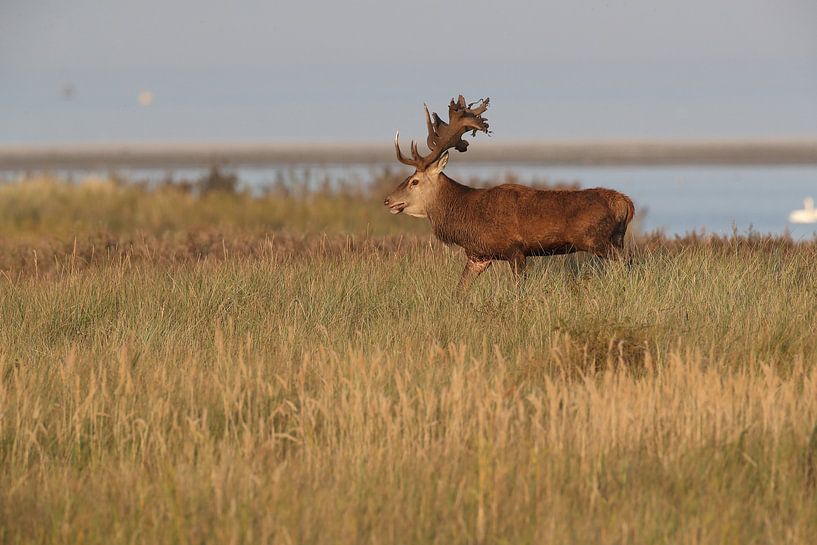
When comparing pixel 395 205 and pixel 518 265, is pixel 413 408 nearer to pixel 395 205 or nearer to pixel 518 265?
pixel 518 265

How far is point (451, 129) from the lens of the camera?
11734mm

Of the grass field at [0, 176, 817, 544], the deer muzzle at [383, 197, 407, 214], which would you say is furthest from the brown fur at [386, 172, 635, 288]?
the deer muzzle at [383, 197, 407, 214]

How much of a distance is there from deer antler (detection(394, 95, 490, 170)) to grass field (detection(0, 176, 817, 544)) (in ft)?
3.75

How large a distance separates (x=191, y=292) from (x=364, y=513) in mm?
5720

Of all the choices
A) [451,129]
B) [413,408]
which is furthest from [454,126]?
[413,408]

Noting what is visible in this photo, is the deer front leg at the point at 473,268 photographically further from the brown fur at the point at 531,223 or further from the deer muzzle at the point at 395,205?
the deer muzzle at the point at 395,205

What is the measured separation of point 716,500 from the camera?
17.1 ft

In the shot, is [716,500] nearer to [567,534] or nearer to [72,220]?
[567,534]

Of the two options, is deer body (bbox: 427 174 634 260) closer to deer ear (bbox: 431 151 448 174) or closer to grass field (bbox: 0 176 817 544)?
grass field (bbox: 0 176 817 544)

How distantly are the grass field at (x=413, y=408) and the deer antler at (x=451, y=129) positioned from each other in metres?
1.14

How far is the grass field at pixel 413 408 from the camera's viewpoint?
4.99 m

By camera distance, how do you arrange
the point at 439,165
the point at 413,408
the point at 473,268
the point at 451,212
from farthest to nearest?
1. the point at 439,165
2. the point at 451,212
3. the point at 473,268
4. the point at 413,408

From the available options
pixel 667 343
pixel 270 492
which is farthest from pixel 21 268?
pixel 270 492

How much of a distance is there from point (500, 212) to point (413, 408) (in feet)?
14.9
